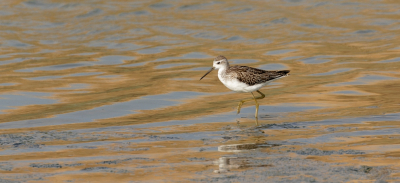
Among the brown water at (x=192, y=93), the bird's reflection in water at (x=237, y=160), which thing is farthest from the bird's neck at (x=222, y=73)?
the bird's reflection in water at (x=237, y=160)

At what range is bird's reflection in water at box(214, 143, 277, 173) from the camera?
7817 mm

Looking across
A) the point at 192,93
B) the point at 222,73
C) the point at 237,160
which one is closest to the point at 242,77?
the point at 222,73

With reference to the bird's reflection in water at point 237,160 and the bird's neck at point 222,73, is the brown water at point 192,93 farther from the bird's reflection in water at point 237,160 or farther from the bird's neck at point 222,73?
the bird's neck at point 222,73

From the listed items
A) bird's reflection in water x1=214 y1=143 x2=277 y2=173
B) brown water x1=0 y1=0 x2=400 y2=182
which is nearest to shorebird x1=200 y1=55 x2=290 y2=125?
brown water x1=0 y1=0 x2=400 y2=182

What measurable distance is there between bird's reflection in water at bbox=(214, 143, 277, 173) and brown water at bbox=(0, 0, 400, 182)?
0.03 metres

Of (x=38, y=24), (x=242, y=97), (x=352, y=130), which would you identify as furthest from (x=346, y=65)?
(x=38, y=24)

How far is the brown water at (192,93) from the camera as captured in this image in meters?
8.06

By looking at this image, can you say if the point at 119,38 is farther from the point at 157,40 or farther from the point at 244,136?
the point at 244,136

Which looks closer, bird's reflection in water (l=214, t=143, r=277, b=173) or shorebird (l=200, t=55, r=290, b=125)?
bird's reflection in water (l=214, t=143, r=277, b=173)

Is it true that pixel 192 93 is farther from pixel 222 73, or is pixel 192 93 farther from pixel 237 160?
pixel 237 160

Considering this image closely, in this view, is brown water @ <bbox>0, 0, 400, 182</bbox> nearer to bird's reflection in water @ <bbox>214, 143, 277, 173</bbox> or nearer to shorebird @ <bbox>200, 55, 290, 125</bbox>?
bird's reflection in water @ <bbox>214, 143, 277, 173</bbox>

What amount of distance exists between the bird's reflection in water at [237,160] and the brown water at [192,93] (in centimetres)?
3

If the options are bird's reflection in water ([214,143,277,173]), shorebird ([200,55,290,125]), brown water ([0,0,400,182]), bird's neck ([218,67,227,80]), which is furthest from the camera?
bird's neck ([218,67,227,80])

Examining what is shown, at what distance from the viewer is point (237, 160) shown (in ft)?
26.9
